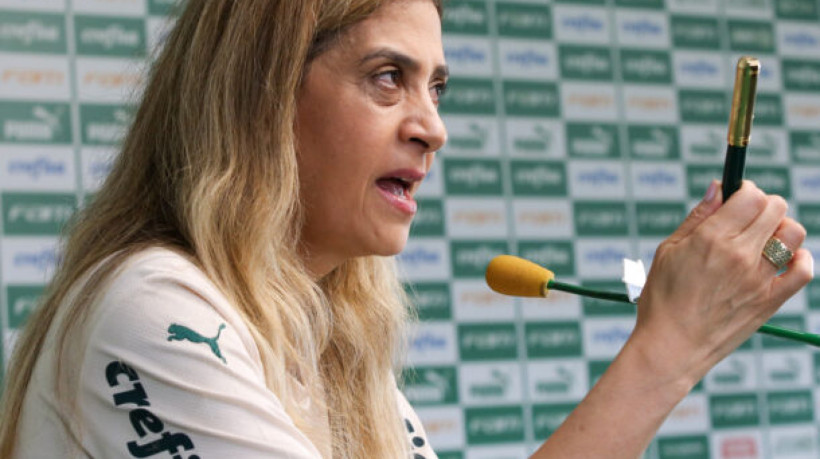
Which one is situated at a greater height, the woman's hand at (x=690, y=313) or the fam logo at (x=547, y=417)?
the fam logo at (x=547, y=417)

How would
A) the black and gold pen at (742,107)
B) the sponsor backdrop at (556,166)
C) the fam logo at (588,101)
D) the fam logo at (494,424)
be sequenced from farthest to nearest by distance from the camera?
1. the fam logo at (588,101)
2. the fam logo at (494,424)
3. the sponsor backdrop at (556,166)
4. the black and gold pen at (742,107)

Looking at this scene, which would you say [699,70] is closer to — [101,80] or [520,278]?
[101,80]

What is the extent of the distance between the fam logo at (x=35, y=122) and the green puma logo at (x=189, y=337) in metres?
1.93

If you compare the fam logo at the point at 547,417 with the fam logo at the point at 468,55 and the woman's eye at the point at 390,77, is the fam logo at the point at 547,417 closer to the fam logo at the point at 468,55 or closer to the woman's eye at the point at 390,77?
the fam logo at the point at 468,55

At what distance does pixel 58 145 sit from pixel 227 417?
1.98 m

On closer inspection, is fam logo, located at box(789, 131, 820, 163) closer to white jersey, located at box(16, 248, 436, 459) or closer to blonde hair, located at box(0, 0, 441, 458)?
blonde hair, located at box(0, 0, 441, 458)

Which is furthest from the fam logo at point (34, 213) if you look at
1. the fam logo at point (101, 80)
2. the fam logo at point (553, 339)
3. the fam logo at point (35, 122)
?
the fam logo at point (553, 339)

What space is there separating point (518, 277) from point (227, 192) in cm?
28

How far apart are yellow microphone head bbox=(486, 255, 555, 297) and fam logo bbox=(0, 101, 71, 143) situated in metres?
1.84

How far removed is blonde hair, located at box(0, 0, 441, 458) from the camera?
929 millimetres

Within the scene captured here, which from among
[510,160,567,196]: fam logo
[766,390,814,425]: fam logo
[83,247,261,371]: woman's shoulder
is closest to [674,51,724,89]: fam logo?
[510,160,567,196]: fam logo

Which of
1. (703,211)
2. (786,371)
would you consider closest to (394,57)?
(703,211)

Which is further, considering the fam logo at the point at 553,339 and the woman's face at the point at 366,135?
the fam logo at the point at 553,339

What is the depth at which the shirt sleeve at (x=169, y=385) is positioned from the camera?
→ 80cm
